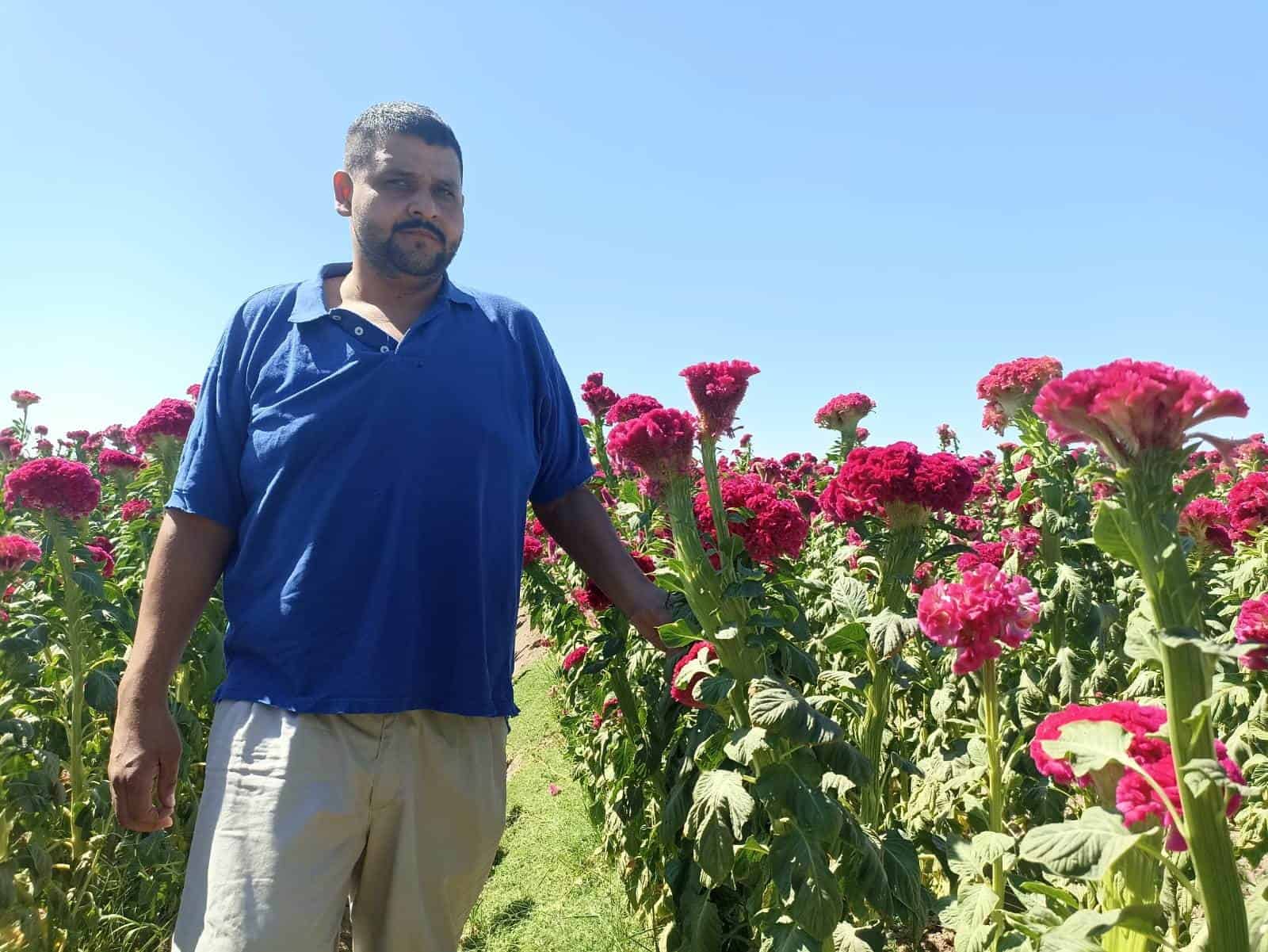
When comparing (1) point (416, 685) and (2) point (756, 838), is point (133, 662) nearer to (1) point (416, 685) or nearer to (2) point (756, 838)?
(1) point (416, 685)

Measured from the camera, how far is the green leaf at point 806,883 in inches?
73.1

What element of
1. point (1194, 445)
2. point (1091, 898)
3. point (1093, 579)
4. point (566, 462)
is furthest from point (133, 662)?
point (1093, 579)

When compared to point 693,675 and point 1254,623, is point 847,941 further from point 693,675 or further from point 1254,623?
point 1254,623

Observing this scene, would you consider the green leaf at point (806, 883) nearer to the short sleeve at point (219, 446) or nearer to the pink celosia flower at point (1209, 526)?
the short sleeve at point (219, 446)

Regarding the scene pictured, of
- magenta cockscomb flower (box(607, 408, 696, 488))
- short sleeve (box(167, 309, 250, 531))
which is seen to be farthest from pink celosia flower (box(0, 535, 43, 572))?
magenta cockscomb flower (box(607, 408, 696, 488))

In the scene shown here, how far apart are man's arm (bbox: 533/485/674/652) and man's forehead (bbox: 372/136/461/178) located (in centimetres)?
102

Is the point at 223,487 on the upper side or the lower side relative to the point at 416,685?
upper

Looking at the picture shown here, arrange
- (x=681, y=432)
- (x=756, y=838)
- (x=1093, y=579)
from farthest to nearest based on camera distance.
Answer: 1. (x=1093, y=579)
2. (x=756, y=838)
3. (x=681, y=432)

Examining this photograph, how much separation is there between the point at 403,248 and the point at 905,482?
1.57m

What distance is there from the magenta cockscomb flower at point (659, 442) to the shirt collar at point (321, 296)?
0.61 m

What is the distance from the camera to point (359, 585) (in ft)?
6.40

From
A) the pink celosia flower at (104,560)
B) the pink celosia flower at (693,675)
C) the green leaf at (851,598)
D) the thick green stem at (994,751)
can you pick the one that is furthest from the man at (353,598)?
the pink celosia flower at (104,560)

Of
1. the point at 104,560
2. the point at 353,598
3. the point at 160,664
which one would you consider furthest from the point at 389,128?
the point at 104,560

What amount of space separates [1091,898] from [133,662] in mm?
2637
